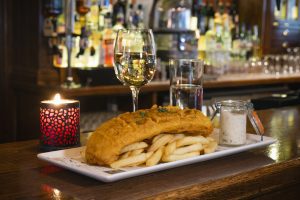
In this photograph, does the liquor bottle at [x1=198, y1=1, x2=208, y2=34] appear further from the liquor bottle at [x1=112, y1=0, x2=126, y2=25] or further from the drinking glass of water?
the drinking glass of water

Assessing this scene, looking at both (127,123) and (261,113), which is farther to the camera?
(261,113)

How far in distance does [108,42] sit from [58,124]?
2.81m

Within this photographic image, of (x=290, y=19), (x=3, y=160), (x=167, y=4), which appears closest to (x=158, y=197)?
(x=3, y=160)

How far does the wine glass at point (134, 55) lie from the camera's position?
1321 mm

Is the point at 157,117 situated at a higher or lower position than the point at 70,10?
lower

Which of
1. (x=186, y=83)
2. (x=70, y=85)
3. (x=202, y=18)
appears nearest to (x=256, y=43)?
(x=202, y=18)

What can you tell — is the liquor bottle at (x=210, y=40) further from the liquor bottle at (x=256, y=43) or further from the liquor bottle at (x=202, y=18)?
the liquor bottle at (x=256, y=43)

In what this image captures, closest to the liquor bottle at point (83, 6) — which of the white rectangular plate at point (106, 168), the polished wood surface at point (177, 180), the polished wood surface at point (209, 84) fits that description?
the polished wood surface at point (209, 84)

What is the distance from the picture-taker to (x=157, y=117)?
1.17 metres

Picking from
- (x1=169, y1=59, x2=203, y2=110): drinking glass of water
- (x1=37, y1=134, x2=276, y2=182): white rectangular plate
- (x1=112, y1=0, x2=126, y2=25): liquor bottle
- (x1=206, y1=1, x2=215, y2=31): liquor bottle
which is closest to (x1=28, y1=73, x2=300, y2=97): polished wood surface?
(x1=206, y1=1, x2=215, y2=31): liquor bottle

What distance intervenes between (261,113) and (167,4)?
286 centimetres

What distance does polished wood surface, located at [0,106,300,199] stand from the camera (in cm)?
100

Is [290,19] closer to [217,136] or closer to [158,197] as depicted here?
[217,136]

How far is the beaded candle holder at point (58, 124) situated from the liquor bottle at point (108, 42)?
2728mm
